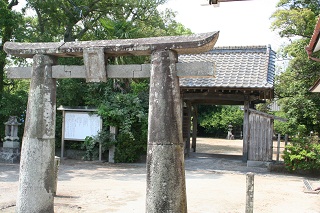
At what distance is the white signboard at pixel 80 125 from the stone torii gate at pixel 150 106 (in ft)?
27.6

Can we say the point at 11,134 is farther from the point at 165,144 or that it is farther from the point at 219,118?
the point at 219,118

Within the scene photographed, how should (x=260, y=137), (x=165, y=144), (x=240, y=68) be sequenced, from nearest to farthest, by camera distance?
(x=165, y=144) → (x=260, y=137) → (x=240, y=68)

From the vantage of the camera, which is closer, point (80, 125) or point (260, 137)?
point (260, 137)

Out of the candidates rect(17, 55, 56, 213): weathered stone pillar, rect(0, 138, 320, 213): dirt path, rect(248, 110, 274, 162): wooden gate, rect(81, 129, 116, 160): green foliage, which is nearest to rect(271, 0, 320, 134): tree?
rect(248, 110, 274, 162): wooden gate

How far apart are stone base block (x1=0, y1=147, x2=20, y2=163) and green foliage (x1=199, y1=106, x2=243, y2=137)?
63.4 ft

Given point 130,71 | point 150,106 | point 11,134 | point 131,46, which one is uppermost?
point 131,46

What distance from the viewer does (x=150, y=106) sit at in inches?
243

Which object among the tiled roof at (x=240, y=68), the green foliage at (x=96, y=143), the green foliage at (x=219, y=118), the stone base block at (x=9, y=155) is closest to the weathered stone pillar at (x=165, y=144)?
the tiled roof at (x=240, y=68)

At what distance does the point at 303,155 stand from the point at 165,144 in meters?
8.51

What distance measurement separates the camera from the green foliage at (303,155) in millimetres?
12641

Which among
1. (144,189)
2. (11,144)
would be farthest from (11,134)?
(144,189)

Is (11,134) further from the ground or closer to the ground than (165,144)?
closer to the ground

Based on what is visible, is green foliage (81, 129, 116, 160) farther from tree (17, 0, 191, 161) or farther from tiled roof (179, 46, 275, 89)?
tiled roof (179, 46, 275, 89)

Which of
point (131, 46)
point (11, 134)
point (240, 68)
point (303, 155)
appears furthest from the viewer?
point (240, 68)
